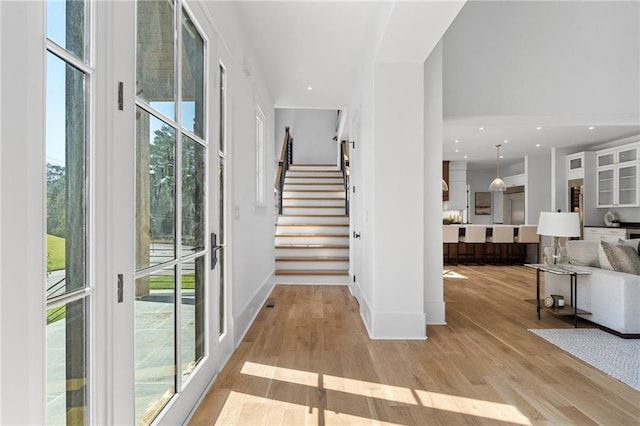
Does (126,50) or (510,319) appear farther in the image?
(510,319)

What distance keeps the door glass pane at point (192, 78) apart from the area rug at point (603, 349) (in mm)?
3284

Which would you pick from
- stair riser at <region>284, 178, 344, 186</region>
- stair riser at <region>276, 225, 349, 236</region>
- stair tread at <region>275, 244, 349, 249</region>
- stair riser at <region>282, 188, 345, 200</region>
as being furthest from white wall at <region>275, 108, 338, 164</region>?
stair tread at <region>275, 244, 349, 249</region>

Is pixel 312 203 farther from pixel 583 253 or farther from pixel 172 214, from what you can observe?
pixel 172 214

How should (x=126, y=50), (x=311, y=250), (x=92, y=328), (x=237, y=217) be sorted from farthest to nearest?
(x=311, y=250)
(x=237, y=217)
(x=126, y=50)
(x=92, y=328)

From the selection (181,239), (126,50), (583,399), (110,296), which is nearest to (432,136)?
(583,399)

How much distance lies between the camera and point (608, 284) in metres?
3.64

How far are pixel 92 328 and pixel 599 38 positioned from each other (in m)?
6.36

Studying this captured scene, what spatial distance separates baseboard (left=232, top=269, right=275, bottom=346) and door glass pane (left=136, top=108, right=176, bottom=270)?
157 cm

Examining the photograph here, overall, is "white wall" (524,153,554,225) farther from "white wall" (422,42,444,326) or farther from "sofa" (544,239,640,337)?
"white wall" (422,42,444,326)

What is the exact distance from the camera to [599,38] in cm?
496

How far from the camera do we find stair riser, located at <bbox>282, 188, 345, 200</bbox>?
850 cm

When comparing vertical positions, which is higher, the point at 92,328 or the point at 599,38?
the point at 599,38

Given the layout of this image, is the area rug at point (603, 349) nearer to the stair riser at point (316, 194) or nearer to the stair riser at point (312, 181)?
the stair riser at point (316, 194)

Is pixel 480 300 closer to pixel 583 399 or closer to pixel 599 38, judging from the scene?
pixel 583 399
